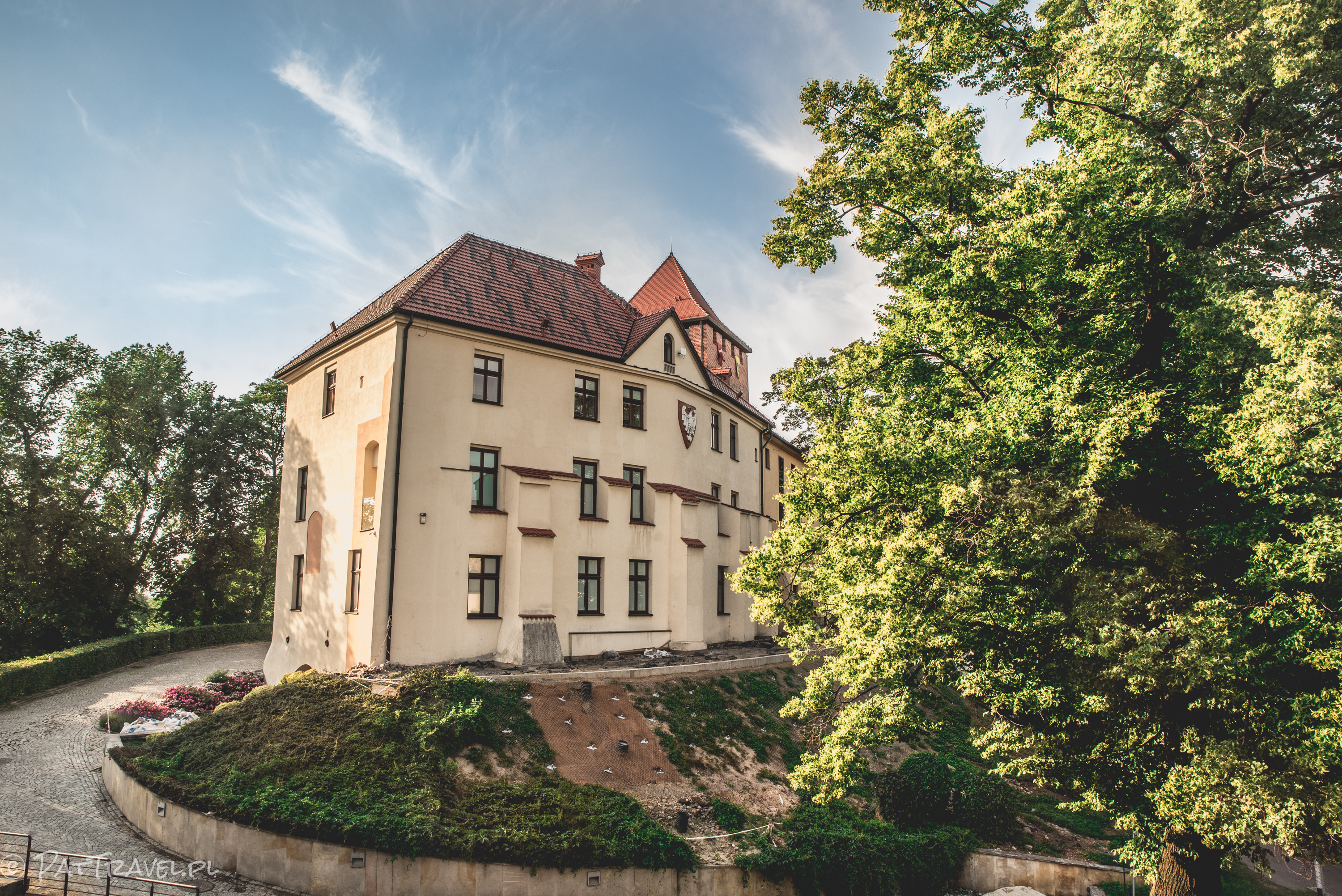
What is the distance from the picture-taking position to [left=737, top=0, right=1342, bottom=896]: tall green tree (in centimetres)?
958

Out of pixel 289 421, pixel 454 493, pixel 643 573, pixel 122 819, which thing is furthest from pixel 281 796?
pixel 289 421

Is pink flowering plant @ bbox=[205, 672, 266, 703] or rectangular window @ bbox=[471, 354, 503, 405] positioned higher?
rectangular window @ bbox=[471, 354, 503, 405]

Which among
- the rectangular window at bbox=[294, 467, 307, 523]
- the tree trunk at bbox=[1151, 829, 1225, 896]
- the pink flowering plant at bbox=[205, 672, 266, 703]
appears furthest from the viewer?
the rectangular window at bbox=[294, 467, 307, 523]

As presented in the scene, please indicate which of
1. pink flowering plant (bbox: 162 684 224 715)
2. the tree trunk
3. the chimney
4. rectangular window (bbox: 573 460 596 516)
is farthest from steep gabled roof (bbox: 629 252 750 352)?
the tree trunk

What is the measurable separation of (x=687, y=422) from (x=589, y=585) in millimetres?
7147

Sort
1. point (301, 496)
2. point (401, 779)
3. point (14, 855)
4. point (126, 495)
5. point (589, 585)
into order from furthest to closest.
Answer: point (126, 495)
point (301, 496)
point (589, 585)
point (401, 779)
point (14, 855)

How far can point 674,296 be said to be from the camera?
43719mm

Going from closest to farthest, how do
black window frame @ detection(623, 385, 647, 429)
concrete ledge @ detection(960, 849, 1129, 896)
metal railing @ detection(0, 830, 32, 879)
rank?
metal railing @ detection(0, 830, 32, 879), concrete ledge @ detection(960, 849, 1129, 896), black window frame @ detection(623, 385, 647, 429)

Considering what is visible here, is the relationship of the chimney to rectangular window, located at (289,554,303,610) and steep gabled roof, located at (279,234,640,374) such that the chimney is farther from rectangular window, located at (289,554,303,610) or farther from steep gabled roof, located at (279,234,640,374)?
rectangular window, located at (289,554,303,610)

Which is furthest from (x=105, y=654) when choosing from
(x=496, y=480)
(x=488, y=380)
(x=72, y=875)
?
(x=72, y=875)

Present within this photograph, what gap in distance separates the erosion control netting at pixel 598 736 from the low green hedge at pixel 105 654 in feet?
62.3

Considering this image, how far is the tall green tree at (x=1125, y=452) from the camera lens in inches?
377

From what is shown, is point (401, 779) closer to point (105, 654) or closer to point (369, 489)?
point (369, 489)

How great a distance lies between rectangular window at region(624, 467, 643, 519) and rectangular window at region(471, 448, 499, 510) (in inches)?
182
